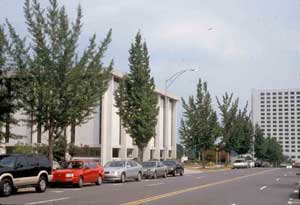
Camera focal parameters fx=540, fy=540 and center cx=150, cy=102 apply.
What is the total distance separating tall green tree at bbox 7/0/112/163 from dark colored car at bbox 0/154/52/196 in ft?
20.0

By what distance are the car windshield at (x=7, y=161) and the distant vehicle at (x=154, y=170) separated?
62.5 feet

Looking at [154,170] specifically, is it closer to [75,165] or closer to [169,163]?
[169,163]

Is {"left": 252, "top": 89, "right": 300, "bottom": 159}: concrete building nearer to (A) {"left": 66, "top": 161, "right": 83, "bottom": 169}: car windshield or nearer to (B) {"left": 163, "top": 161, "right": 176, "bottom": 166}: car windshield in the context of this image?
(B) {"left": 163, "top": 161, "right": 176, "bottom": 166}: car windshield

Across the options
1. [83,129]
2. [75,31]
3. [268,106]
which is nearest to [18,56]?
[75,31]

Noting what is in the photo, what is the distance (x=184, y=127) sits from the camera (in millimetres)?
76062

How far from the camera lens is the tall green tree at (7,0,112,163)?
30.4 metres

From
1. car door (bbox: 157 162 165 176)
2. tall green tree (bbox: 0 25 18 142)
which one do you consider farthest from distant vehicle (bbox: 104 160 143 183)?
tall green tree (bbox: 0 25 18 142)

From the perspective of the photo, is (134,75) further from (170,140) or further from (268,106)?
(268,106)

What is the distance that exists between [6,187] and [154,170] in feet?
67.2

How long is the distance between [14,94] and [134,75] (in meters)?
19.2

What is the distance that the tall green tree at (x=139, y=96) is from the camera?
156 ft

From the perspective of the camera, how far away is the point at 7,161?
22672 mm

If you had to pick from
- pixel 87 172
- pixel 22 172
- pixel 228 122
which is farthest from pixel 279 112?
pixel 22 172

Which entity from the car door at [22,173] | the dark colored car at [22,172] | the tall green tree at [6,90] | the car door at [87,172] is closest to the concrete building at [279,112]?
the car door at [87,172]
